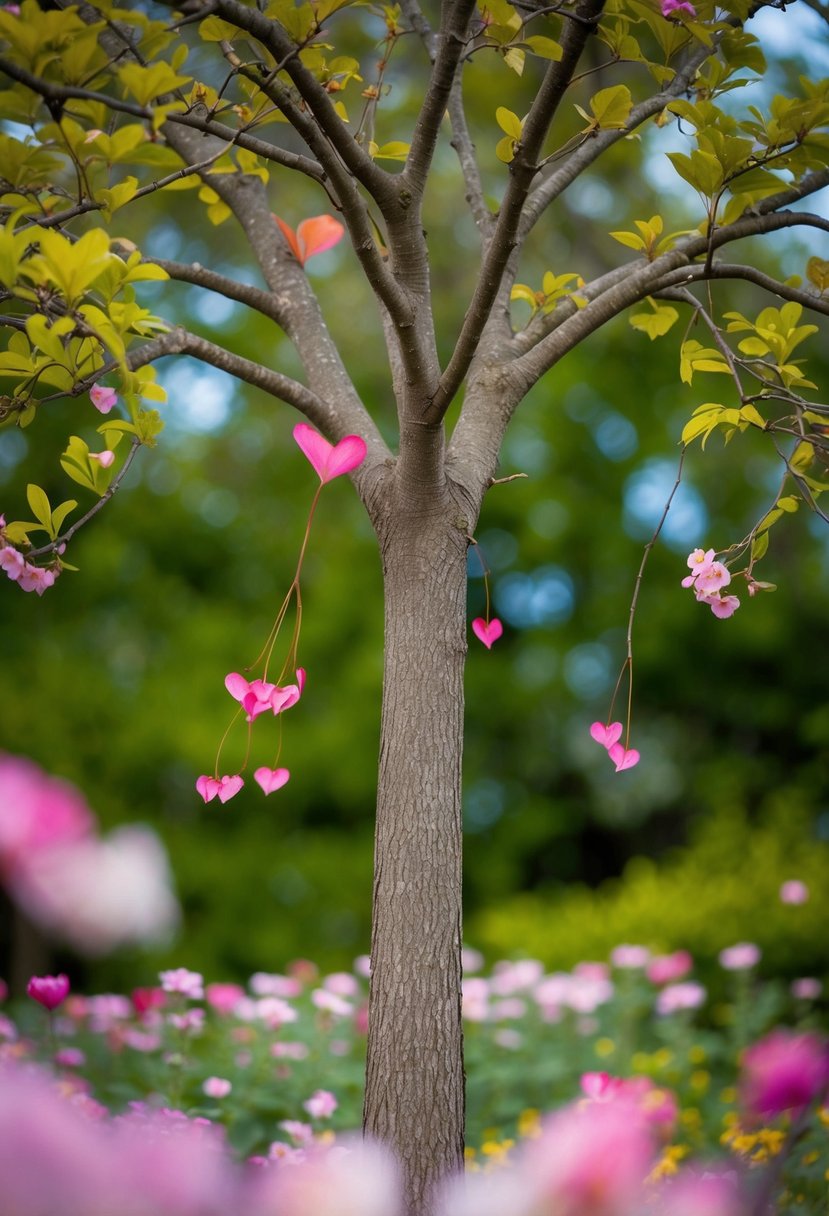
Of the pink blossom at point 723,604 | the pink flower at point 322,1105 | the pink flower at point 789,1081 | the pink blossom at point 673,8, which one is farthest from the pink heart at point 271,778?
the pink blossom at point 673,8

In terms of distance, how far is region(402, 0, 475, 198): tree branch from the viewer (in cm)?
127

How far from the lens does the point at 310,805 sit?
18.7 feet

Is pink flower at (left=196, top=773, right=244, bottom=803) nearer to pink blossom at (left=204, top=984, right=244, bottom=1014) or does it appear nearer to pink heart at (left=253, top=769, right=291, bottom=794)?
pink heart at (left=253, top=769, right=291, bottom=794)

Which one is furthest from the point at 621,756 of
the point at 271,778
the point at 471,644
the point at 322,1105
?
the point at 471,644

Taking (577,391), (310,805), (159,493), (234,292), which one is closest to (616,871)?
(310,805)

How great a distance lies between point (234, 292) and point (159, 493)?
4.27 m

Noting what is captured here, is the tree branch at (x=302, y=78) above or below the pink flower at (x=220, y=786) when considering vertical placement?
above

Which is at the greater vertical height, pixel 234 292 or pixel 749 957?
pixel 234 292

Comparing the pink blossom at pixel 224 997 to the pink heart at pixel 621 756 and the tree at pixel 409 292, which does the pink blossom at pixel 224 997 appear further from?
the pink heart at pixel 621 756

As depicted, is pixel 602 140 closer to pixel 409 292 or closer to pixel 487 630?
pixel 409 292

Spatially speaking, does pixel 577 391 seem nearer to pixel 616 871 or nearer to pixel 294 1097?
pixel 616 871

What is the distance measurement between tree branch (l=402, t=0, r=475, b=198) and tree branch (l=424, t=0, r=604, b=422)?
0.12 meters

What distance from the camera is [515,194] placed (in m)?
1.31

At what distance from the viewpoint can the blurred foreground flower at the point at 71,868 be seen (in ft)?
2.17
